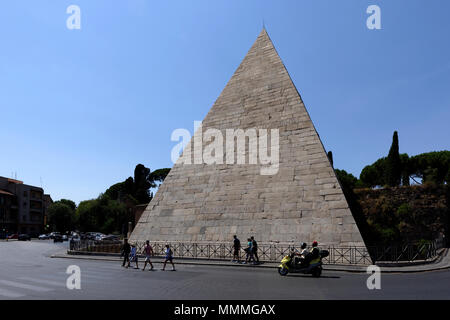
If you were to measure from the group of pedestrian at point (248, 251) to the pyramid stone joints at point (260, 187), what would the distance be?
1217 mm

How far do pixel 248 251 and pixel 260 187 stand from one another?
3606 millimetres

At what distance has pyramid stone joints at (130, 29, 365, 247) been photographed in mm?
13875

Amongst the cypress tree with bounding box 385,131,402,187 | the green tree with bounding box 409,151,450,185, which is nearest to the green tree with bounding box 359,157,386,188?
the green tree with bounding box 409,151,450,185

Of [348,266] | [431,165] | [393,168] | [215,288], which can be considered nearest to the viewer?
[215,288]

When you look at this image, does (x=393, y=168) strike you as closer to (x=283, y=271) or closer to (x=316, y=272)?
(x=316, y=272)

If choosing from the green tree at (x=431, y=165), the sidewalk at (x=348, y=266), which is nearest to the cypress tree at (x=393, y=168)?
the green tree at (x=431, y=165)

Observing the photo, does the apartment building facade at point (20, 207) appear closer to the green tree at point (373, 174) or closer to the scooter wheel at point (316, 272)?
the green tree at point (373, 174)

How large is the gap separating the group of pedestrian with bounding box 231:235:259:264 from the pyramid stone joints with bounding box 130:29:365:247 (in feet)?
3.99

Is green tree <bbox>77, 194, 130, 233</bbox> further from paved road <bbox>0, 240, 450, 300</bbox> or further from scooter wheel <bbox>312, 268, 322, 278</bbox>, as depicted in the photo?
scooter wheel <bbox>312, 268, 322, 278</bbox>

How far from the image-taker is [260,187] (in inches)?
627

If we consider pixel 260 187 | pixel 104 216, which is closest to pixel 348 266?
pixel 260 187

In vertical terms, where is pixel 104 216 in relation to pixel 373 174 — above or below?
below
